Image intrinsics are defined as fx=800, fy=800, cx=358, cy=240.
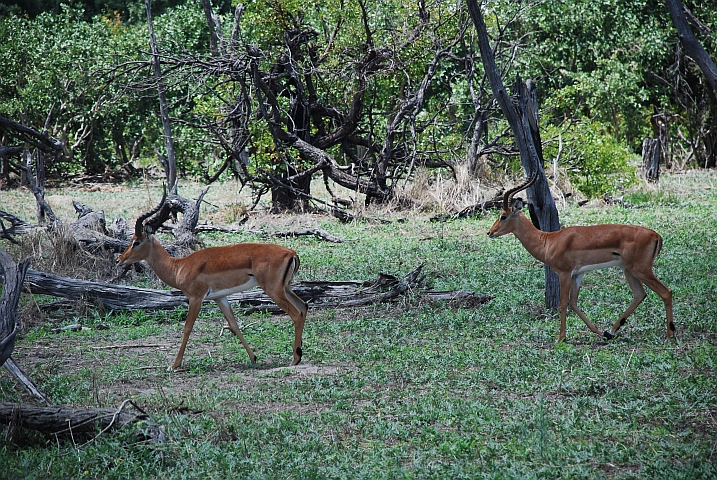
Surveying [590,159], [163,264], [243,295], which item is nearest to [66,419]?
[163,264]

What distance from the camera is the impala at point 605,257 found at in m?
6.96

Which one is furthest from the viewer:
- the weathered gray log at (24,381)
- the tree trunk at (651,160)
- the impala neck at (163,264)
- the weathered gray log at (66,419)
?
the tree trunk at (651,160)

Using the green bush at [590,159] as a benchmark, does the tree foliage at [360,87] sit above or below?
above

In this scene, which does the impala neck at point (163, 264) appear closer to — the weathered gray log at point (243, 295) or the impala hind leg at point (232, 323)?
the impala hind leg at point (232, 323)

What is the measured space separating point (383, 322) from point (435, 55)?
8.77 metres

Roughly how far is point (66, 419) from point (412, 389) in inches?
92.5

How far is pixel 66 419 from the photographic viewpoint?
15.5ft

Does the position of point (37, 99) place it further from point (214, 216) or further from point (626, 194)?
point (626, 194)

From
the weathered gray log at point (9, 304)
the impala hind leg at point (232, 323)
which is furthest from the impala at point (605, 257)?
the weathered gray log at point (9, 304)

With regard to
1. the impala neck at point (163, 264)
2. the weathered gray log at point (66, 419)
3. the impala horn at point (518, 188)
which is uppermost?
the impala horn at point (518, 188)

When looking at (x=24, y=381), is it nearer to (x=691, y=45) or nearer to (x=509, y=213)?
(x=509, y=213)

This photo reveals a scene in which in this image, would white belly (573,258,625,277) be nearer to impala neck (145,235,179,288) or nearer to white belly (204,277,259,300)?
white belly (204,277,259,300)

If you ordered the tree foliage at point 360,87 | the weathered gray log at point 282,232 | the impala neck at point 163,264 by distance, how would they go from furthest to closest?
the tree foliage at point 360,87 → the weathered gray log at point 282,232 → the impala neck at point 163,264

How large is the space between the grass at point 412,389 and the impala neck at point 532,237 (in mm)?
669
